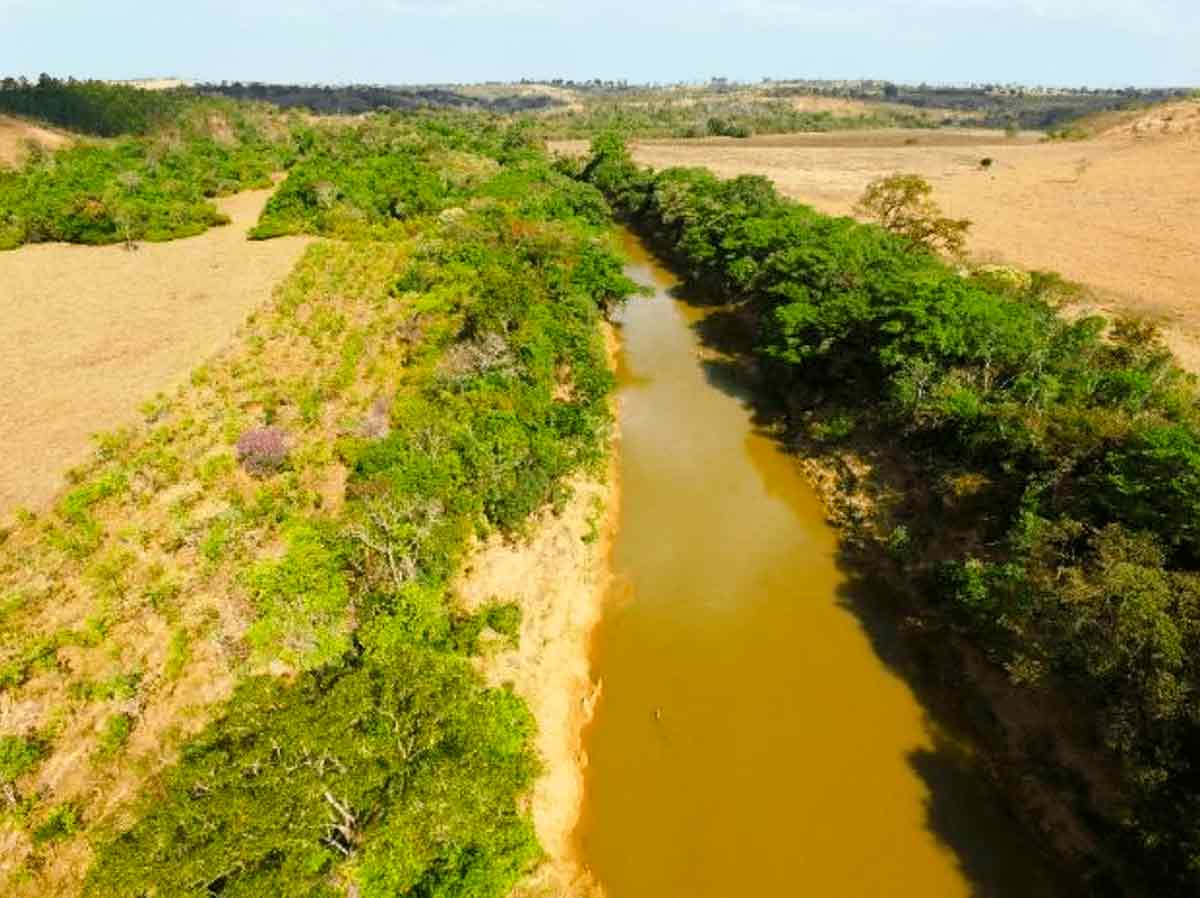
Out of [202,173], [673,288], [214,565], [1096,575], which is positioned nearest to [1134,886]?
[1096,575]

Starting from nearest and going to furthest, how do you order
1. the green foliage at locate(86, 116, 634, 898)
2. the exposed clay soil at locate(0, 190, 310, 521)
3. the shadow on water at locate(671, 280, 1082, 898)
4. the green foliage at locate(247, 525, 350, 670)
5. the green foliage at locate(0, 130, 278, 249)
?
Answer: 1. the green foliage at locate(86, 116, 634, 898)
2. the shadow on water at locate(671, 280, 1082, 898)
3. the green foliage at locate(247, 525, 350, 670)
4. the exposed clay soil at locate(0, 190, 310, 521)
5. the green foliage at locate(0, 130, 278, 249)

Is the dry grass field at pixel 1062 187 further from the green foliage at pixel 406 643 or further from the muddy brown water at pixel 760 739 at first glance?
the green foliage at pixel 406 643

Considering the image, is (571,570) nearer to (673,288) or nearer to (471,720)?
(471,720)

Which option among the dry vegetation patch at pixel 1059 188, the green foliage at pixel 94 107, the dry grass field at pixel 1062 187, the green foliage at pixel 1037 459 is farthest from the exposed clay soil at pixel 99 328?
the green foliage at pixel 94 107

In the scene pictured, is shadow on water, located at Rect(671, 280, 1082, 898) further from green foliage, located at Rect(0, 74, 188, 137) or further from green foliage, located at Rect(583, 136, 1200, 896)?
green foliage, located at Rect(0, 74, 188, 137)

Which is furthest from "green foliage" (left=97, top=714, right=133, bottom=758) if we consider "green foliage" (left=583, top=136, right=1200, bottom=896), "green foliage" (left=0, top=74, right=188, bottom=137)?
"green foliage" (left=0, top=74, right=188, bottom=137)
